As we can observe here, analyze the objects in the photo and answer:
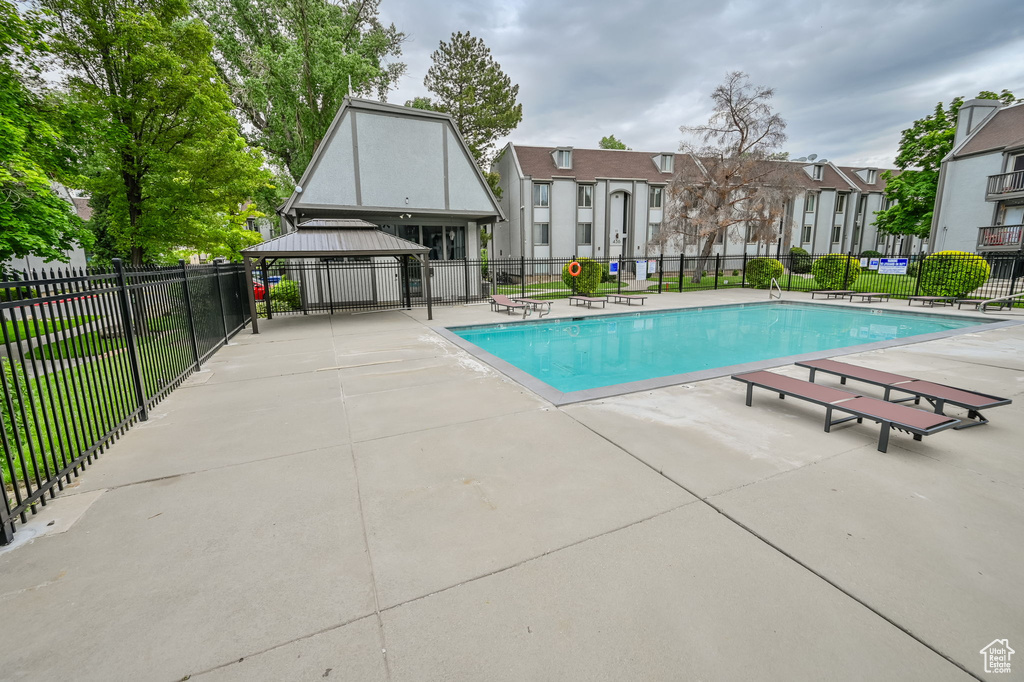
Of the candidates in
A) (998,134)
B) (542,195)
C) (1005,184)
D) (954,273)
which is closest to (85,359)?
(954,273)

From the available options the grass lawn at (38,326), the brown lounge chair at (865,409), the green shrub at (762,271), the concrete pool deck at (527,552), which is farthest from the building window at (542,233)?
the grass lawn at (38,326)

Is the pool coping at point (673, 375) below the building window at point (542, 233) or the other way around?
below

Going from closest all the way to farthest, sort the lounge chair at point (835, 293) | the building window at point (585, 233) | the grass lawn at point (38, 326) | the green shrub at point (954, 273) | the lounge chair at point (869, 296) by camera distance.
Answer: the grass lawn at point (38, 326), the green shrub at point (954, 273), the lounge chair at point (869, 296), the lounge chair at point (835, 293), the building window at point (585, 233)

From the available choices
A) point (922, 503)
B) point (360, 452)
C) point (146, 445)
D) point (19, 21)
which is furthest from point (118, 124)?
point (922, 503)

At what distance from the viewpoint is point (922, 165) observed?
1118 inches

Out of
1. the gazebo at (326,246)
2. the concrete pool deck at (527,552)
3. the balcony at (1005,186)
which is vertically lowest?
the concrete pool deck at (527,552)

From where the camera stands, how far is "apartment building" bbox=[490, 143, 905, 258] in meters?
29.9

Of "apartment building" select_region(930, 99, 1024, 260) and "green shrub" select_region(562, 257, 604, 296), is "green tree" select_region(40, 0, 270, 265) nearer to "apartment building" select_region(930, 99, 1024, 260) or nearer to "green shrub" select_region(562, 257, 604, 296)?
"green shrub" select_region(562, 257, 604, 296)

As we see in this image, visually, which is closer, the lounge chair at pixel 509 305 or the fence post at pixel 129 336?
the fence post at pixel 129 336

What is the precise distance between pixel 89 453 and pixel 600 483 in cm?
461

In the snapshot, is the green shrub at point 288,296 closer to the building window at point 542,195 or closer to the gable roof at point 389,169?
the gable roof at point 389,169

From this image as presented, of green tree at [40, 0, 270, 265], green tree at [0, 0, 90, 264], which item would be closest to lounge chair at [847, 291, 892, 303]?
green tree at [40, 0, 270, 265]

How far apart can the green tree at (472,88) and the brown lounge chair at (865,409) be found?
99.6 ft

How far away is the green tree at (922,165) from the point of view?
89.3ft
